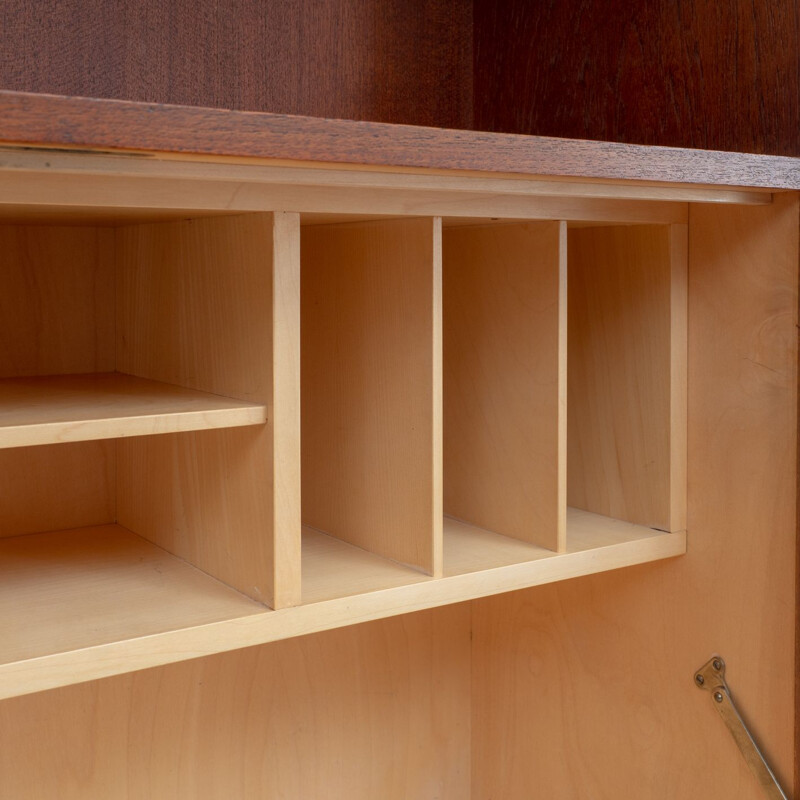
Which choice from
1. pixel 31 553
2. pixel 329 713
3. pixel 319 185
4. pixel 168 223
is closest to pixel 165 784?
pixel 329 713

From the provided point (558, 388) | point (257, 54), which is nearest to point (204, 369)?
point (558, 388)

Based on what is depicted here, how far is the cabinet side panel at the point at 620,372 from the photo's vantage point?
1.15m

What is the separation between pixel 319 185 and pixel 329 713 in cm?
86

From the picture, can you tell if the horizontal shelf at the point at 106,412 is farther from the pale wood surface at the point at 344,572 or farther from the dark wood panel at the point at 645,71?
the dark wood panel at the point at 645,71

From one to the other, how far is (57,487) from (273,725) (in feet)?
1.48

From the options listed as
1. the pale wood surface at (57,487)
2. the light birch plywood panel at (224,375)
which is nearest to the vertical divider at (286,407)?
the light birch plywood panel at (224,375)

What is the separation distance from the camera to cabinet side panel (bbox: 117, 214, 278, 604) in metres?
0.87

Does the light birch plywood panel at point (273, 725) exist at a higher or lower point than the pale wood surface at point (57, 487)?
lower

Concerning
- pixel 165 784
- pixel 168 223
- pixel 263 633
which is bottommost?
pixel 165 784

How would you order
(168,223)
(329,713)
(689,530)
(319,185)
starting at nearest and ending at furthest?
(319,185) → (168,223) → (689,530) → (329,713)

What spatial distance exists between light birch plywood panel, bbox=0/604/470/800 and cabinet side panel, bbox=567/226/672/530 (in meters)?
0.40

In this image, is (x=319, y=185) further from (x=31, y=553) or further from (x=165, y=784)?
(x=165, y=784)

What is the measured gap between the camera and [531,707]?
1423mm

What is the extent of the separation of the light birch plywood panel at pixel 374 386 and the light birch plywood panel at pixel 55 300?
0.25m
